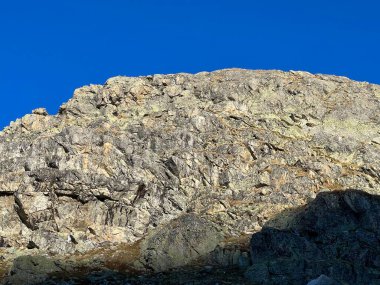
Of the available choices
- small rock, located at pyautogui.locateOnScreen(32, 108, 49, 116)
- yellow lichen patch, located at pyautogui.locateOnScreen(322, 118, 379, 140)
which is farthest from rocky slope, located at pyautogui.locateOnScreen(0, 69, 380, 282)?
small rock, located at pyautogui.locateOnScreen(32, 108, 49, 116)

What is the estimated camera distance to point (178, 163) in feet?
248

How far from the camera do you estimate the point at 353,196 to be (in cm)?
6462

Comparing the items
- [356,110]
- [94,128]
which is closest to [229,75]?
[356,110]

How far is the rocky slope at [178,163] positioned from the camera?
6381 cm

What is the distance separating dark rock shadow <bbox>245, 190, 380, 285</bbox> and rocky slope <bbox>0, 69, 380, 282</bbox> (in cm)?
293

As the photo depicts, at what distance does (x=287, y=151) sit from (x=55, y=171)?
30.2 meters

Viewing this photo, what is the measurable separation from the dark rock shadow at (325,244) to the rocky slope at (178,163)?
2925 mm

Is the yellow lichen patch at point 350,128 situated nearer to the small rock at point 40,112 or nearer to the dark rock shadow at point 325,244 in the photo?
the dark rock shadow at point 325,244

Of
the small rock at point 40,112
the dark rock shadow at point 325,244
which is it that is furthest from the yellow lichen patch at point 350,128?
the small rock at point 40,112

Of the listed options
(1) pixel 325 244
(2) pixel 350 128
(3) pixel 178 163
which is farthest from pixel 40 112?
(1) pixel 325 244

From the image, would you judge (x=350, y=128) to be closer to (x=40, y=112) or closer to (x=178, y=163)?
(x=178, y=163)

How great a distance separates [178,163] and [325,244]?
23.7 m

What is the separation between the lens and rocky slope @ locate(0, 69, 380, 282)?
6381cm

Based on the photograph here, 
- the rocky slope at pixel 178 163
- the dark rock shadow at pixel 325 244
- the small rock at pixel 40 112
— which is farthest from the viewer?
the small rock at pixel 40 112
